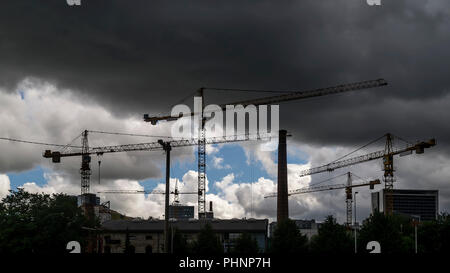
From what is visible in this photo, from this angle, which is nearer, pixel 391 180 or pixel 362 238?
pixel 362 238

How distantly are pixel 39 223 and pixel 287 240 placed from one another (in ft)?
128

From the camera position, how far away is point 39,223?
291 ft

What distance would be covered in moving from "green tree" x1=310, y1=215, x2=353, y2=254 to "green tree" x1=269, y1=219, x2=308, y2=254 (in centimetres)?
454

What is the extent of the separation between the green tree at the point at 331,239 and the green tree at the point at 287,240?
14.9ft

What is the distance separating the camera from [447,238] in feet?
266

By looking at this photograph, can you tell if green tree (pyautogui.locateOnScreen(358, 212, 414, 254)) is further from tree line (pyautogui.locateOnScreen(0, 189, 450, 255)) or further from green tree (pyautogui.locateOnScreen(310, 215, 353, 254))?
green tree (pyautogui.locateOnScreen(310, 215, 353, 254))

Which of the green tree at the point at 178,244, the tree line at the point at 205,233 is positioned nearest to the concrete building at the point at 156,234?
the green tree at the point at 178,244

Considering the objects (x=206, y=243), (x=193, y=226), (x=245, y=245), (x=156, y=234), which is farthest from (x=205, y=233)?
(x=193, y=226)
